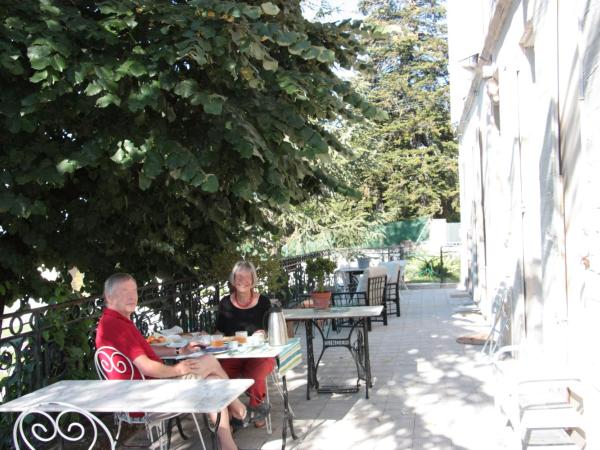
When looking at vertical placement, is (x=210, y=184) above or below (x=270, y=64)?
below

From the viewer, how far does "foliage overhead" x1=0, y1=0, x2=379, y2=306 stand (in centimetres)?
408

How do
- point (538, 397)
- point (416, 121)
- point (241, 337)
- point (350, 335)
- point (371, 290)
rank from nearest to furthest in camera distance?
point (538, 397)
point (241, 337)
point (350, 335)
point (371, 290)
point (416, 121)

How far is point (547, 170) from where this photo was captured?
5.24 m

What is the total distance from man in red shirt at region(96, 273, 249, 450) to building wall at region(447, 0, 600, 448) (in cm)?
240

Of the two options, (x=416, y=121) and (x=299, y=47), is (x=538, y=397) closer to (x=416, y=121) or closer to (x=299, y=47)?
(x=299, y=47)

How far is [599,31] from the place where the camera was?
11.7 ft

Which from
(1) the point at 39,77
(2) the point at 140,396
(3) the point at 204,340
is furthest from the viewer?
(3) the point at 204,340

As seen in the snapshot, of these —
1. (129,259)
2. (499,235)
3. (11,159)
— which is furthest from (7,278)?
(499,235)

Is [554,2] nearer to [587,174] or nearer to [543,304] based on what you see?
[587,174]

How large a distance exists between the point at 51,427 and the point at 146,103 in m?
2.59

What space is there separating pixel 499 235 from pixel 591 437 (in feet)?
17.5

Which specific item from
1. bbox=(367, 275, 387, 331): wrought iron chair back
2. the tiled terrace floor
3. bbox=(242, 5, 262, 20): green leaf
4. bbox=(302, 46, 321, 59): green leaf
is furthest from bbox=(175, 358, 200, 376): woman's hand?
bbox=(367, 275, 387, 331): wrought iron chair back

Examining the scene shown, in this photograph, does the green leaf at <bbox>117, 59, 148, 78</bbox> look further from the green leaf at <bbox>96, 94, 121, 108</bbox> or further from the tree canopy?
the tree canopy

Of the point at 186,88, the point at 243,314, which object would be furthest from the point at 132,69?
the point at 243,314
